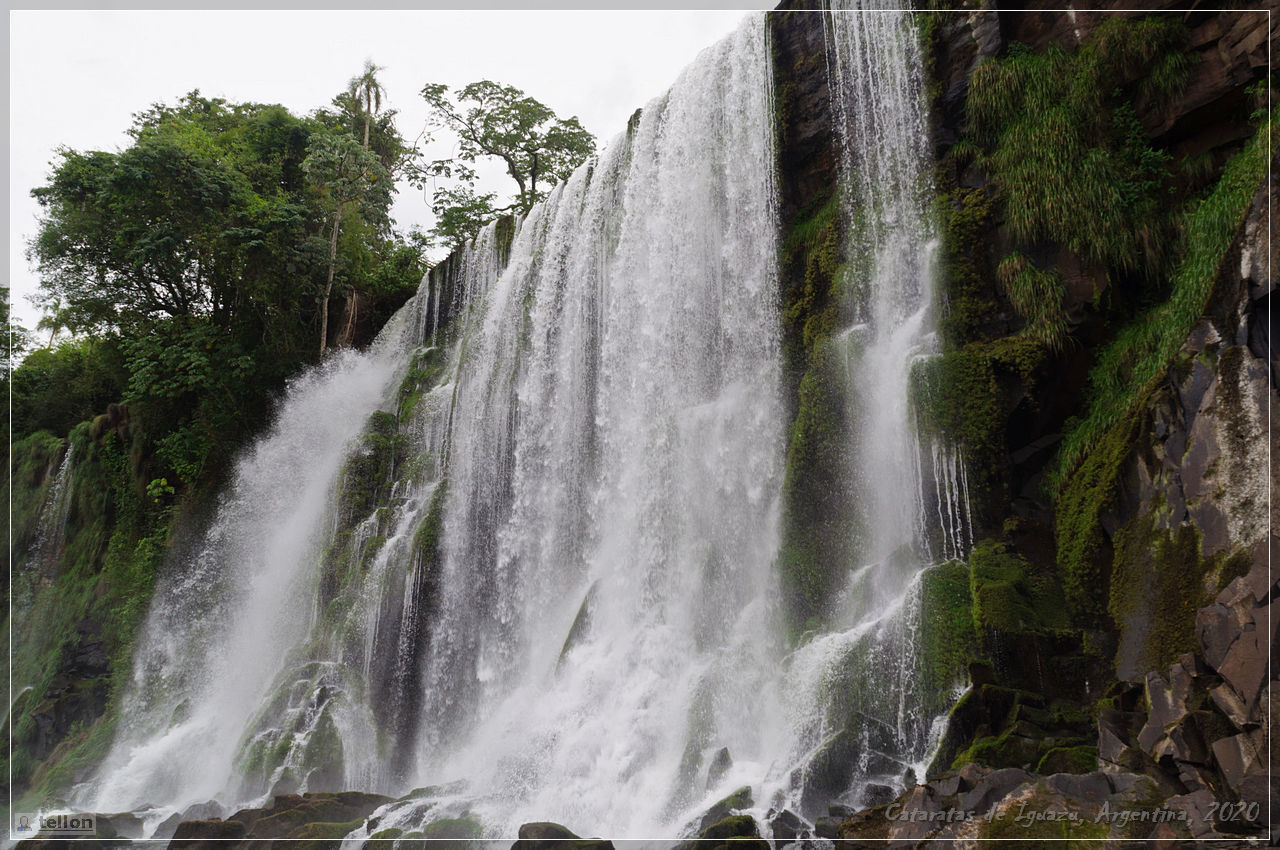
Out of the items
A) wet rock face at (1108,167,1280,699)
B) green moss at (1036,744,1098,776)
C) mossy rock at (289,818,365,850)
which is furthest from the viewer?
mossy rock at (289,818,365,850)

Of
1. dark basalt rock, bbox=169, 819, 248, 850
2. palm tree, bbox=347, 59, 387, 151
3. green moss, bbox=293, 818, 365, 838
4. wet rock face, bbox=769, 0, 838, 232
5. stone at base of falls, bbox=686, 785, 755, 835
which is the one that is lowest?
dark basalt rock, bbox=169, 819, 248, 850

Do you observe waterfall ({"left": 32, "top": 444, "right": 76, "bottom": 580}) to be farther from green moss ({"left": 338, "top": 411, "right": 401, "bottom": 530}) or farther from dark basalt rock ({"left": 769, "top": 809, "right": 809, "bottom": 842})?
dark basalt rock ({"left": 769, "top": 809, "right": 809, "bottom": 842})

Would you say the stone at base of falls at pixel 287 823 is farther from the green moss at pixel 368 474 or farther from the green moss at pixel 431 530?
the green moss at pixel 368 474

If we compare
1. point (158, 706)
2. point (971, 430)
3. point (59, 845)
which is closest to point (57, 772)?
point (158, 706)

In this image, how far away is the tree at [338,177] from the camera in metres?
20.5

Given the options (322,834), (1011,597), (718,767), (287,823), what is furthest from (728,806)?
(287,823)

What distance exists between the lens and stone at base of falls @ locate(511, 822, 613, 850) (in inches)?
272

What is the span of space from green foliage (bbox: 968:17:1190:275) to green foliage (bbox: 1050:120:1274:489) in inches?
23.1

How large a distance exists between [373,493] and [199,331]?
23.2 ft

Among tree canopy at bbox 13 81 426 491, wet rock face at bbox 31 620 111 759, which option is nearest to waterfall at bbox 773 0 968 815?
tree canopy at bbox 13 81 426 491

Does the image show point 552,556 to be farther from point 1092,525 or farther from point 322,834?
point 1092,525

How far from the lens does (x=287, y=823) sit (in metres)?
8.91

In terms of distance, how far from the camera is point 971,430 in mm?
8977

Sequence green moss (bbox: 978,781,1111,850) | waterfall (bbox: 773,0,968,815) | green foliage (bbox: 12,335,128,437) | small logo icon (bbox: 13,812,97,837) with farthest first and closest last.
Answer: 1. green foliage (bbox: 12,335,128,437)
2. small logo icon (bbox: 13,812,97,837)
3. waterfall (bbox: 773,0,968,815)
4. green moss (bbox: 978,781,1111,850)
